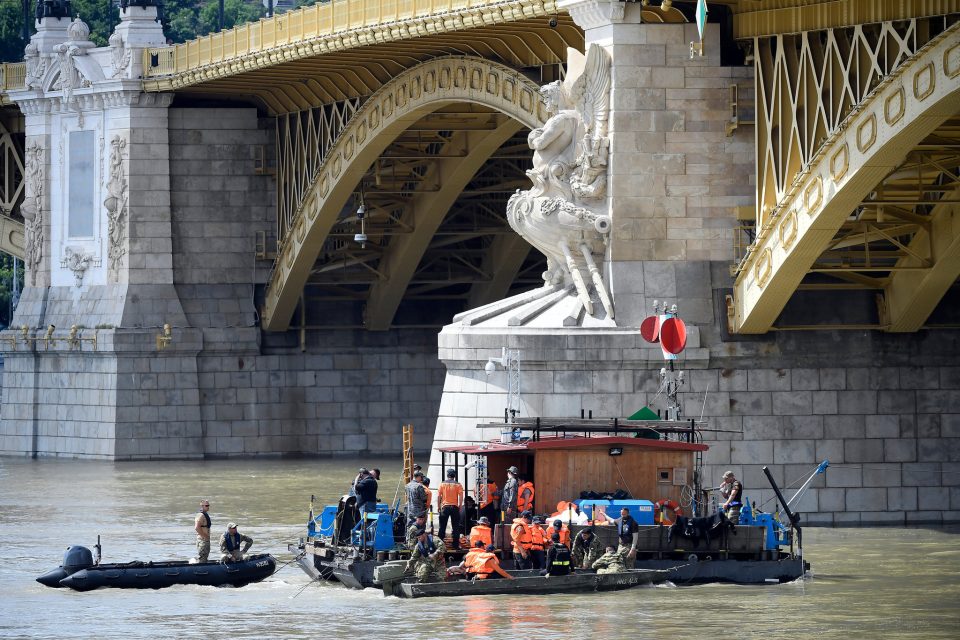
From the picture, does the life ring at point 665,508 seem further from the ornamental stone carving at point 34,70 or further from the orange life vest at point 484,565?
the ornamental stone carving at point 34,70

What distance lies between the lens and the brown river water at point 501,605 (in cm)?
3400

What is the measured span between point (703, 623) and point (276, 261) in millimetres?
37899

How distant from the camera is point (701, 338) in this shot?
46.6 meters

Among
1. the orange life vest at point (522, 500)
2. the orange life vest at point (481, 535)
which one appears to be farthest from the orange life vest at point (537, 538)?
the orange life vest at point (522, 500)

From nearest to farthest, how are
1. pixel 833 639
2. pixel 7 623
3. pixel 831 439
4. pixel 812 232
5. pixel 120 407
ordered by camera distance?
pixel 833 639, pixel 7 623, pixel 812 232, pixel 831 439, pixel 120 407

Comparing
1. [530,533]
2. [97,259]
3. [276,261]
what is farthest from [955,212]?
[97,259]

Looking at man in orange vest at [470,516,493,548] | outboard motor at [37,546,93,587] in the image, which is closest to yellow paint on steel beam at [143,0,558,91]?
man in orange vest at [470,516,493,548]

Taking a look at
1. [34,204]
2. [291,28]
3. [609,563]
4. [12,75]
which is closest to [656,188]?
[609,563]

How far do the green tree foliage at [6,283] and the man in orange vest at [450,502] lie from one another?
83356 mm

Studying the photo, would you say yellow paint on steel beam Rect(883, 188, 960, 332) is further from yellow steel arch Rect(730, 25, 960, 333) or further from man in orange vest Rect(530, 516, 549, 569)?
man in orange vest Rect(530, 516, 549, 569)

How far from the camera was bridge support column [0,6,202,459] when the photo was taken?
70.6m

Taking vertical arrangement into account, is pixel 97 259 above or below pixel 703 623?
above

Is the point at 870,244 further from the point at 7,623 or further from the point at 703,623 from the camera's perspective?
the point at 7,623

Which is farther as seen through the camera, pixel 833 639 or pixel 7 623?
pixel 7 623
